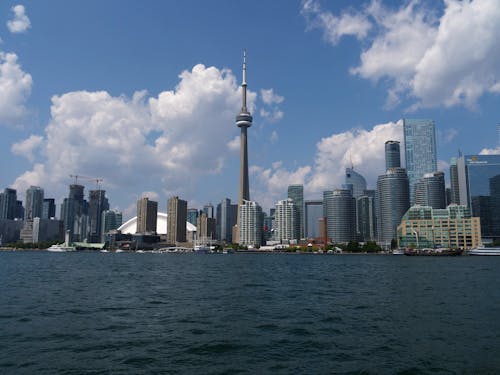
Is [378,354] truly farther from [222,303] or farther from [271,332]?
[222,303]

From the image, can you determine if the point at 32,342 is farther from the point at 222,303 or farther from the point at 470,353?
the point at 470,353

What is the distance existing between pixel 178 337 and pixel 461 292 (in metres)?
36.5

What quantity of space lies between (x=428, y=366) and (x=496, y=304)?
77.7 ft

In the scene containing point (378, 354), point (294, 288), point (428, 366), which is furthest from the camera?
point (294, 288)

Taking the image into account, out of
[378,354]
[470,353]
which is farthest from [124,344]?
[470,353]

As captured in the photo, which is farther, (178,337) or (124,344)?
(178,337)

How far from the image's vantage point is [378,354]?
21703mm

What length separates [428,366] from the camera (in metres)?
19.8

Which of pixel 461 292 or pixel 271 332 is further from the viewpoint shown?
pixel 461 292

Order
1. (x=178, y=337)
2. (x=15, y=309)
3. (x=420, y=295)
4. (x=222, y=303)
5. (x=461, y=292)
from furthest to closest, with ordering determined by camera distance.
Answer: (x=461, y=292) → (x=420, y=295) → (x=222, y=303) → (x=15, y=309) → (x=178, y=337)

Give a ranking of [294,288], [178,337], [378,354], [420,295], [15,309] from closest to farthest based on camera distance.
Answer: [378,354], [178,337], [15,309], [420,295], [294,288]

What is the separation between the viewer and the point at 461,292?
157 feet

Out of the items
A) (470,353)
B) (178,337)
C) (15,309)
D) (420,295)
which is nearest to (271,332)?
(178,337)

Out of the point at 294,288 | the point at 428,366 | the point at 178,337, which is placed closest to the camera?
the point at 428,366
